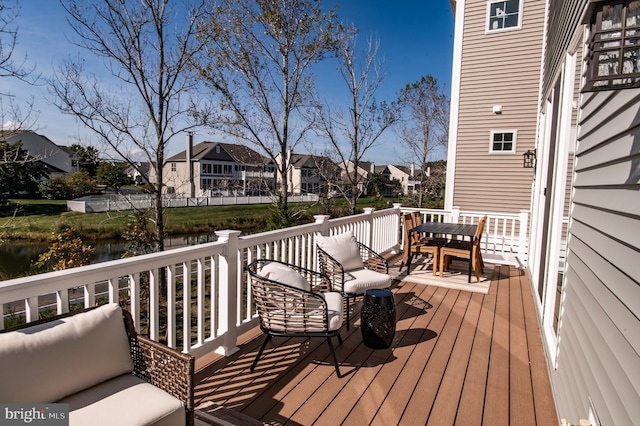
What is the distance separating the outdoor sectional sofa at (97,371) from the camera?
1501 mm

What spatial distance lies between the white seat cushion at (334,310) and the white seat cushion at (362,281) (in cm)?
48

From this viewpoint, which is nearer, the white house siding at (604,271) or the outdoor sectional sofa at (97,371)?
the white house siding at (604,271)

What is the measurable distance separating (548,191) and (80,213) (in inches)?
869

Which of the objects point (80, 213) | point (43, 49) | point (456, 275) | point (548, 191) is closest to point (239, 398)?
point (548, 191)

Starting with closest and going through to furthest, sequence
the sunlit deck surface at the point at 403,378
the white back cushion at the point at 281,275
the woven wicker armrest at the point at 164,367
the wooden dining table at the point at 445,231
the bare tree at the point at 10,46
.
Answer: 1. the woven wicker armrest at the point at 164,367
2. the sunlit deck surface at the point at 403,378
3. the white back cushion at the point at 281,275
4. the bare tree at the point at 10,46
5. the wooden dining table at the point at 445,231

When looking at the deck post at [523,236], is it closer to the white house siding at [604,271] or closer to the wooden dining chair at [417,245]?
the wooden dining chair at [417,245]

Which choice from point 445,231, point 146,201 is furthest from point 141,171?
point 445,231

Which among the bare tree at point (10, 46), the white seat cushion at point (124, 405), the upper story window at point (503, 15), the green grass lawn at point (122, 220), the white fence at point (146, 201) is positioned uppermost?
the upper story window at point (503, 15)

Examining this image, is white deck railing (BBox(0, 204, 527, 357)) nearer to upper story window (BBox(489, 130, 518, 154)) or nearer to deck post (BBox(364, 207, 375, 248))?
deck post (BBox(364, 207, 375, 248))

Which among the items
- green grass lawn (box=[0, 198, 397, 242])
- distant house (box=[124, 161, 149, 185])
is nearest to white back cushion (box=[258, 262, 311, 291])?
distant house (box=[124, 161, 149, 185])

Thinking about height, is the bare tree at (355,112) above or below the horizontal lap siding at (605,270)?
above

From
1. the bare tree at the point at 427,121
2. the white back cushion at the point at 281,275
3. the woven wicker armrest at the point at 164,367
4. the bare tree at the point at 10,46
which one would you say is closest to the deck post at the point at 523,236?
the white back cushion at the point at 281,275

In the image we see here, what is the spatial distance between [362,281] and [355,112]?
852 cm

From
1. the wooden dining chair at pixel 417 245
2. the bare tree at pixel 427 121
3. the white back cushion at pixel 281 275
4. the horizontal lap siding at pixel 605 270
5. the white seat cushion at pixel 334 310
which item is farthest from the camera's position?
the bare tree at pixel 427 121
